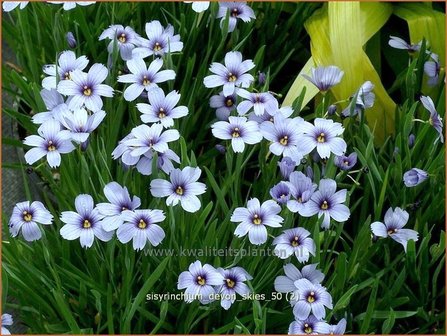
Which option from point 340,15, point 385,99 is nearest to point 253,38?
point 340,15

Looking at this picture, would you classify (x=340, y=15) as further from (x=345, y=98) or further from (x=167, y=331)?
(x=167, y=331)

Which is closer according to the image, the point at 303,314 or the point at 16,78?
the point at 303,314

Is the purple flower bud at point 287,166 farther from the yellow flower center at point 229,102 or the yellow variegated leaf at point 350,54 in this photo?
the yellow variegated leaf at point 350,54

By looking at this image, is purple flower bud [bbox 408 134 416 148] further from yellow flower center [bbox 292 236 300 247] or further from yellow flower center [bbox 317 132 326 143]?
yellow flower center [bbox 292 236 300 247]

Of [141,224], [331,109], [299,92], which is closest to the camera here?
[141,224]

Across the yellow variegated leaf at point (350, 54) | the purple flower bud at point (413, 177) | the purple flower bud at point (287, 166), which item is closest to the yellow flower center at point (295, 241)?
the purple flower bud at point (287, 166)

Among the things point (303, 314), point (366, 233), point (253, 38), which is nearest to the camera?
point (303, 314)

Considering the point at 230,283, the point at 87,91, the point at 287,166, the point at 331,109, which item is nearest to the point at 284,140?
the point at 287,166

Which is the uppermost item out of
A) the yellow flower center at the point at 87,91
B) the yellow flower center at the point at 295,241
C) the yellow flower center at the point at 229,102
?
the yellow flower center at the point at 229,102

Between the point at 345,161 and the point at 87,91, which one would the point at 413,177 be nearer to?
the point at 345,161

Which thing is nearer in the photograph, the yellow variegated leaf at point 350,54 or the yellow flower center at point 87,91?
the yellow flower center at point 87,91

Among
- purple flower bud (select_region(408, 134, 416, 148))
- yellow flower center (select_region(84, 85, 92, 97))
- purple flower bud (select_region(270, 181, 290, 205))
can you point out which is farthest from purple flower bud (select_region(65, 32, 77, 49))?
purple flower bud (select_region(408, 134, 416, 148))
